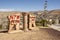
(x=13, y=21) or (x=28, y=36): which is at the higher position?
(x=13, y=21)

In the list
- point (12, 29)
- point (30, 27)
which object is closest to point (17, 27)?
point (12, 29)

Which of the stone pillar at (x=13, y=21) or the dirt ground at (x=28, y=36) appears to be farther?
the stone pillar at (x=13, y=21)

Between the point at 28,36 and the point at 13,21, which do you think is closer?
the point at 28,36

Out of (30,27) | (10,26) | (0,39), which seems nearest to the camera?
(0,39)

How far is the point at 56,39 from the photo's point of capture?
15.7m

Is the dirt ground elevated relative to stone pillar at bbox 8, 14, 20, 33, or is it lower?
lower

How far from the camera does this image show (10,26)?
67.2 feet

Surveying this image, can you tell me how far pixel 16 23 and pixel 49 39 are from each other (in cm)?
644

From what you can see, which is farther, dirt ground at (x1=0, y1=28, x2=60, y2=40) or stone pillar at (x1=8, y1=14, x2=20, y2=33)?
stone pillar at (x1=8, y1=14, x2=20, y2=33)

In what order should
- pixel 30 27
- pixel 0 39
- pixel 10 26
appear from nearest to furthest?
pixel 0 39 < pixel 10 26 < pixel 30 27

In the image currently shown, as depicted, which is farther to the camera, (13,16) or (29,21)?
(29,21)

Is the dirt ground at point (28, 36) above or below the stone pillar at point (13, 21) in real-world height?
below

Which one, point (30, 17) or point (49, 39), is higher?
point (30, 17)

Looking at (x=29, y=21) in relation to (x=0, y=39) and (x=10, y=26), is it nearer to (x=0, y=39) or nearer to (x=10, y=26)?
(x=10, y=26)
